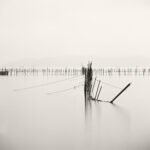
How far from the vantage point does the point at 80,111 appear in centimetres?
888

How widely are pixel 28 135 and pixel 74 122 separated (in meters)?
1.50

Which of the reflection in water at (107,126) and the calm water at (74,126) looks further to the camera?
the reflection in water at (107,126)

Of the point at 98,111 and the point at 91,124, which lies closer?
the point at 91,124

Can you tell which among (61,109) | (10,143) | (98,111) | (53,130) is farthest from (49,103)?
(10,143)

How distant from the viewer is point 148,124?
7078 millimetres

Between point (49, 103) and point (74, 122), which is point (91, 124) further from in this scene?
point (49, 103)

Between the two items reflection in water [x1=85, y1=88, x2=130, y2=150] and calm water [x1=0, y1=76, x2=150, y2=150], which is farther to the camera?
reflection in water [x1=85, y1=88, x2=130, y2=150]

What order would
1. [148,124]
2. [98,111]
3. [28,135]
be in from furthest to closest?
[98,111], [148,124], [28,135]

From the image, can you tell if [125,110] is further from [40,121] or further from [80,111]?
[40,121]

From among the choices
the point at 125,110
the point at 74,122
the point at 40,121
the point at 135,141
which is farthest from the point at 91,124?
the point at 125,110

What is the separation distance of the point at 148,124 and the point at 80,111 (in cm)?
231

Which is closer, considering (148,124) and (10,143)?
(10,143)

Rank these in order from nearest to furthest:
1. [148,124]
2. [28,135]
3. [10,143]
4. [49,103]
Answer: [10,143]
[28,135]
[148,124]
[49,103]

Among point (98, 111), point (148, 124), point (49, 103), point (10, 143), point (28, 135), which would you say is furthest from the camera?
point (49, 103)
